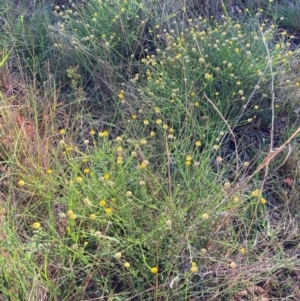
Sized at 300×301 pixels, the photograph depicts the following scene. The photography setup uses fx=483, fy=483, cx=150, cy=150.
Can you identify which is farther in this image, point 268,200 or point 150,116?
point 150,116

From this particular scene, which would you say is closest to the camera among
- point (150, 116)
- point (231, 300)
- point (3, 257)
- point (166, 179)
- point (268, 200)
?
point (3, 257)

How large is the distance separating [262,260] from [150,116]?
2.88ft

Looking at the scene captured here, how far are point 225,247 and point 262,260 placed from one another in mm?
131

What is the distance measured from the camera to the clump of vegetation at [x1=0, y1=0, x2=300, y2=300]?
5.13ft

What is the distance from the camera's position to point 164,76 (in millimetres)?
2336

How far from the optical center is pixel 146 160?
1.69 m

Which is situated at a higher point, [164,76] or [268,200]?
[164,76]

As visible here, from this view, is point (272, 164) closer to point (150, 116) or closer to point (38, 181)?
point (150, 116)

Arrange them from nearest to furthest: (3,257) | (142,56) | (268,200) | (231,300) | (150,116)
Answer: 1. (3,257)
2. (231,300)
3. (268,200)
4. (150,116)
5. (142,56)

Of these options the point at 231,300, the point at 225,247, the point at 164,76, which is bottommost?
the point at 231,300

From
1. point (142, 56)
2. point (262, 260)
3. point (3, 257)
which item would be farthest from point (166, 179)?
point (142, 56)

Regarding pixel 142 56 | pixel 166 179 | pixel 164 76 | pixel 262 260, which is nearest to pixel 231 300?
pixel 262 260

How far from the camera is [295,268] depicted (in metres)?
1.70

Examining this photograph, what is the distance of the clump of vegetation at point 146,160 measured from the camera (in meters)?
1.56
